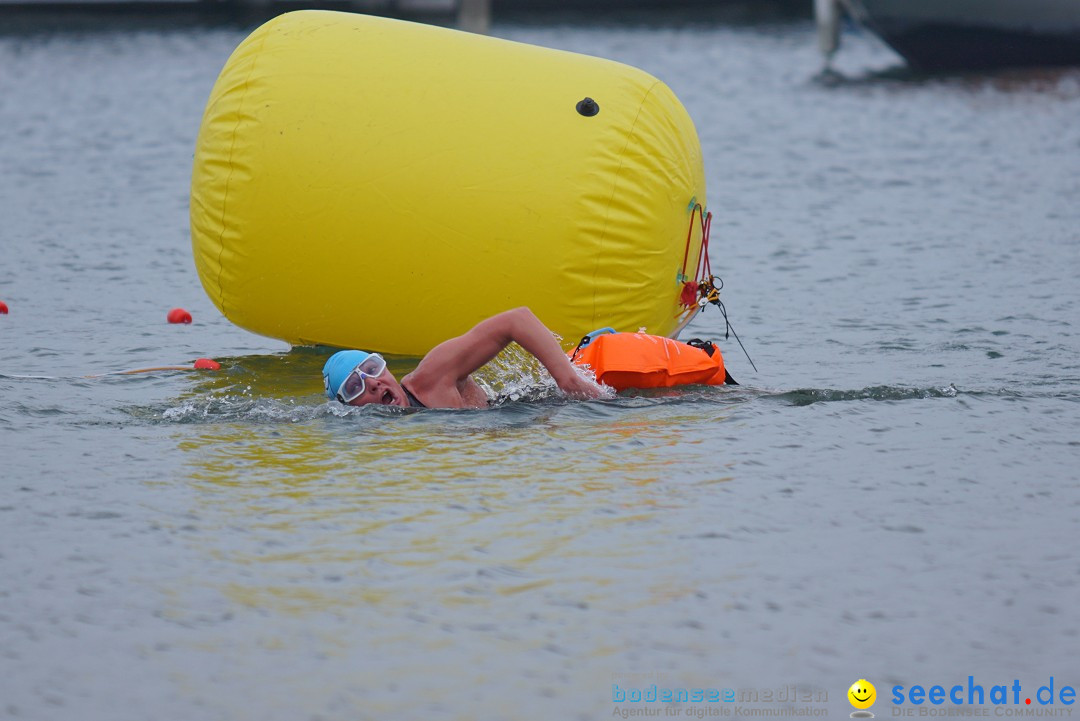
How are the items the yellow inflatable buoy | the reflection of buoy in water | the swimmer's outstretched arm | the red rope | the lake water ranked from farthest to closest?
the reflection of buoy in water, the red rope, the yellow inflatable buoy, the swimmer's outstretched arm, the lake water

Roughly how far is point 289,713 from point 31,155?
15354mm

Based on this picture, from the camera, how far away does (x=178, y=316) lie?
10.2 m

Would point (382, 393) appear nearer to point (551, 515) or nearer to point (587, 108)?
point (551, 515)

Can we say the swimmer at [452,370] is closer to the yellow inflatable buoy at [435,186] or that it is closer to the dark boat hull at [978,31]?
the yellow inflatable buoy at [435,186]

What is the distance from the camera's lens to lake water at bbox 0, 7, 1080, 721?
4578 millimetres

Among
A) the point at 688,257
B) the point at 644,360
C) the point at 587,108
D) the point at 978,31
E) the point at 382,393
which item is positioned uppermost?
the point at 978,31

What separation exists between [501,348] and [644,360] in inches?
30.5

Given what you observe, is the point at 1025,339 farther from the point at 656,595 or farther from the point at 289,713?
the point at 289,713

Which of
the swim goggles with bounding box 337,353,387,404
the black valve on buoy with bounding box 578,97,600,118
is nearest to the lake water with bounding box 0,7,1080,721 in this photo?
the swim goggles with bounding box 337,353,387,404

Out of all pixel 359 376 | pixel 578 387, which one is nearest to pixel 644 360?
pixel 578 387

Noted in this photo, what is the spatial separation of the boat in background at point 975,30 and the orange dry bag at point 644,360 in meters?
19.5

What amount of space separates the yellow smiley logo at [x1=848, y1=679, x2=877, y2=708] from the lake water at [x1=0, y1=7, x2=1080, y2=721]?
0.09 feet

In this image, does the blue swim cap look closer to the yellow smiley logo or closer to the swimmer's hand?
the swimmer's hand

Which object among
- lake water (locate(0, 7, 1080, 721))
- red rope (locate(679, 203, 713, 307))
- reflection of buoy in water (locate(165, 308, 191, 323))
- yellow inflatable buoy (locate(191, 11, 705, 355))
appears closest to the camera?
lake water (locate(0, 7, 1080, 721))
